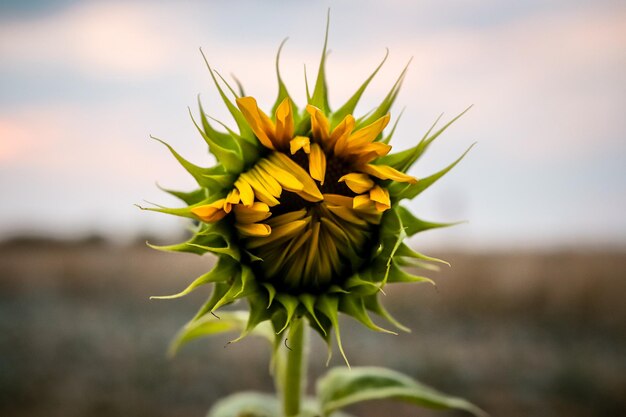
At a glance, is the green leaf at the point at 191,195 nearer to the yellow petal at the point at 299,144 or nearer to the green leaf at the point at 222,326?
the yellow petal at the point at 299,144

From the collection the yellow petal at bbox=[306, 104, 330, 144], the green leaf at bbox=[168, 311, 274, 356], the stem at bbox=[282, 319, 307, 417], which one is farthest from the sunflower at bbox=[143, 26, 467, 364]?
the green leaf at bbox=[168, 311, 274, 356]

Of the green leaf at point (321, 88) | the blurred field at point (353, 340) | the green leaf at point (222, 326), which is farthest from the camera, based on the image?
the blurred field at point (353, 340)

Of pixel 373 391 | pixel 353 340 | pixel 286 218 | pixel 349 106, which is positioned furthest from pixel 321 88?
pixel 353 340

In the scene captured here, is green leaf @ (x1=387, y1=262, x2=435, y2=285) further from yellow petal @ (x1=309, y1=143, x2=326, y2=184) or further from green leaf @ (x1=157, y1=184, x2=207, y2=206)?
green leaf @ (x1=157, y1=184, x2=207, y2=206)

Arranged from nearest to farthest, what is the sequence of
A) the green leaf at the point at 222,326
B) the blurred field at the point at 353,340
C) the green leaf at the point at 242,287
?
the green leaf at the point at 242,287
the green leaf at the point at 222,326
the blurred field at the point at 353,340

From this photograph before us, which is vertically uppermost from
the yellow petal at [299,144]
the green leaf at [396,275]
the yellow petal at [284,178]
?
the yellow petal at [299,144]

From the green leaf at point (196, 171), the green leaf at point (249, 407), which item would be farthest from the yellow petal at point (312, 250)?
the green leaf at point (249, 407)
